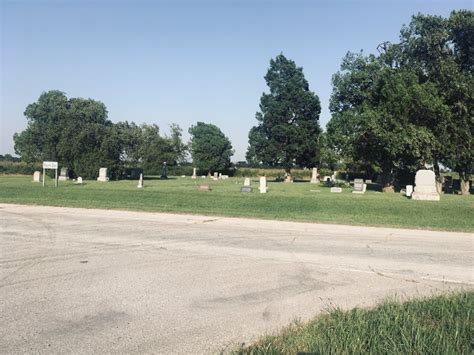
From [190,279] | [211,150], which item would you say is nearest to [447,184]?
[190,279]

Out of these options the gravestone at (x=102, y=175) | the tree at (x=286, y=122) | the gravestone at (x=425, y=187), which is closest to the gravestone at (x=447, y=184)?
the gravestone at (x=425, y=187)

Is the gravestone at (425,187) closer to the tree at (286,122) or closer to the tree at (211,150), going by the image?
the tree at (286,122)

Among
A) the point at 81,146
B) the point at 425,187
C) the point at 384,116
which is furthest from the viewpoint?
the point at 81,146

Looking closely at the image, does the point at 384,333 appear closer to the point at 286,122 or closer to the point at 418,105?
the point at 418,105

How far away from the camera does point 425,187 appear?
1020 inches

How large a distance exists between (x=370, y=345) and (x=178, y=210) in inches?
629

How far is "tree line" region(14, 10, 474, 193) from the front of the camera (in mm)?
33531

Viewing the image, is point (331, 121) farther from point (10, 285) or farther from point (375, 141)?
point (10, 285)

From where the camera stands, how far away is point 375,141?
124ft

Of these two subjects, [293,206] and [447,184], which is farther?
[447,184]

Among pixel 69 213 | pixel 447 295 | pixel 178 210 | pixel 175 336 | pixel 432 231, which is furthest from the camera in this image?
pixel 178 210

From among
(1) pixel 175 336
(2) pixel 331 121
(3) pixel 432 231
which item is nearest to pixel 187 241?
(1) pixel 175 336

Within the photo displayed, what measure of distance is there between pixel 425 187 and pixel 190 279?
2198 centimetres

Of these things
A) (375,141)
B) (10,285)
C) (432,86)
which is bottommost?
(10,285)
